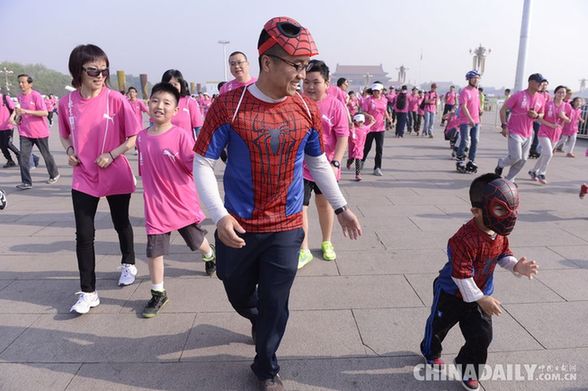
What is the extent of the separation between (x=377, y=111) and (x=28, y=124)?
6.69m

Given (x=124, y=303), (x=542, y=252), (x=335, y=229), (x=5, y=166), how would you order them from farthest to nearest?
(x=5, y=166) < (x=335, y=229) < (x=542, y=252) < (x=124, y=303)

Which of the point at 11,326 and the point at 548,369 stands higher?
the point at 548,369

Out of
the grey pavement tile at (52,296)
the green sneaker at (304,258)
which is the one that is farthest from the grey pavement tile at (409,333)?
the grey pavement tile at (52,296)

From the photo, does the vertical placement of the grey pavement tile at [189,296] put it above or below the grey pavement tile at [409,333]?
below

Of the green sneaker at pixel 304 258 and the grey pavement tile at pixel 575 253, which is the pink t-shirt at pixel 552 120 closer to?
the grey pavement tile at pixel 575 253

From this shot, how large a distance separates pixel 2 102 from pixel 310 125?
27.6 feet

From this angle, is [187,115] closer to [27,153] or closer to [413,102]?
[27,153]

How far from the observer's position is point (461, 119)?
8.38 meters

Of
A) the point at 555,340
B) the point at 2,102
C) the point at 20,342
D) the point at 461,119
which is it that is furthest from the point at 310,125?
the point at 2,102

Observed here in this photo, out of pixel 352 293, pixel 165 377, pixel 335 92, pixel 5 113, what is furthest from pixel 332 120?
pixel 5 113

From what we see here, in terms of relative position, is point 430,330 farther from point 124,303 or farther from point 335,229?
point 335,229

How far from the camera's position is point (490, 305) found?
1965 millimetres

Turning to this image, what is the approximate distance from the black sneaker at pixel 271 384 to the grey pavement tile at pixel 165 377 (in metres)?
0.08

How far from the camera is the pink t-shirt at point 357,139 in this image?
748cm
